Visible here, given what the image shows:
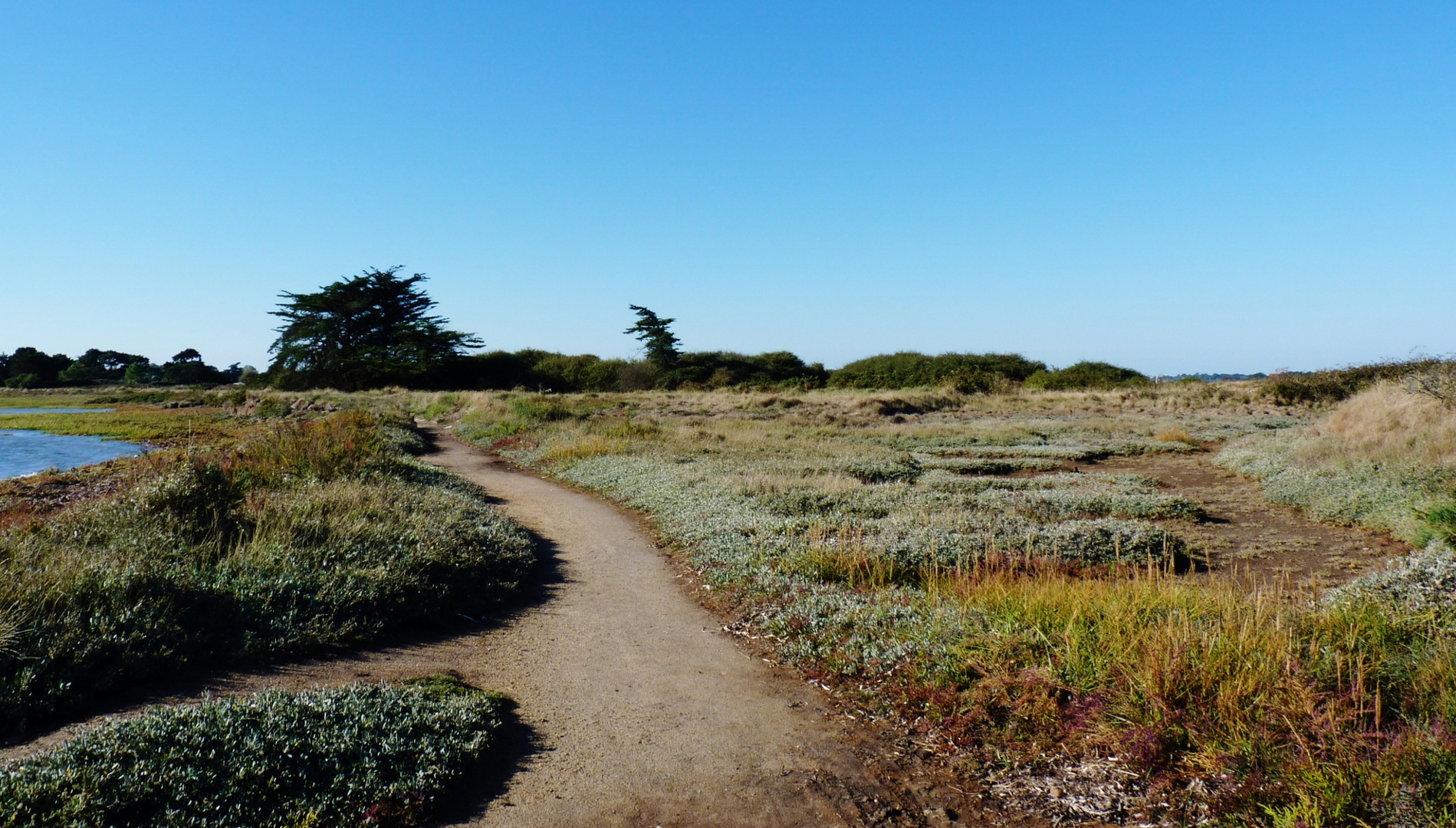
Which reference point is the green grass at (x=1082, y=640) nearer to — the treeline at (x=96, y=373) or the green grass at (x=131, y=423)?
the green grass at (x=131, y=423)

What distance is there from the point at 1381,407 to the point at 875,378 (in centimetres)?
3871

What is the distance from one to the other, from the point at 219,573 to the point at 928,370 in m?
52.1

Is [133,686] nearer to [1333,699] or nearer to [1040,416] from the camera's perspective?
[1333,699]

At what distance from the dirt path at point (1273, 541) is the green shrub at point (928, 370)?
36.2 meters

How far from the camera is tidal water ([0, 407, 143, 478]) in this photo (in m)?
21.2

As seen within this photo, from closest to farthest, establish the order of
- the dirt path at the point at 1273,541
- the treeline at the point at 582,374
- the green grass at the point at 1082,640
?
the green grass at the point at 1082,640
the dirt path at the point at 1273,541
the treeline at the point at 582,374

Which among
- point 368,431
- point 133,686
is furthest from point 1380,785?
point 368,431

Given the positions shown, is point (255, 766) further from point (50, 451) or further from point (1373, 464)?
point (50, 451)

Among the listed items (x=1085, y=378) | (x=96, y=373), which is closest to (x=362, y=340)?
(x=96, y=373)

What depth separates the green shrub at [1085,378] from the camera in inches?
1954

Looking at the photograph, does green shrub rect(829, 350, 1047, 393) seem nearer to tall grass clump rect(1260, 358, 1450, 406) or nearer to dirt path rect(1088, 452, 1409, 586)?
tall grass clump rect(1260, 358, 1450, 406)

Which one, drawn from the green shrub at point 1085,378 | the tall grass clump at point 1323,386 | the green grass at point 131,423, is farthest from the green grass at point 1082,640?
the green shrub at point 1085,378

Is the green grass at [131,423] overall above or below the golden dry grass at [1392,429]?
below

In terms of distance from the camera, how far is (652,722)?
525 cm
